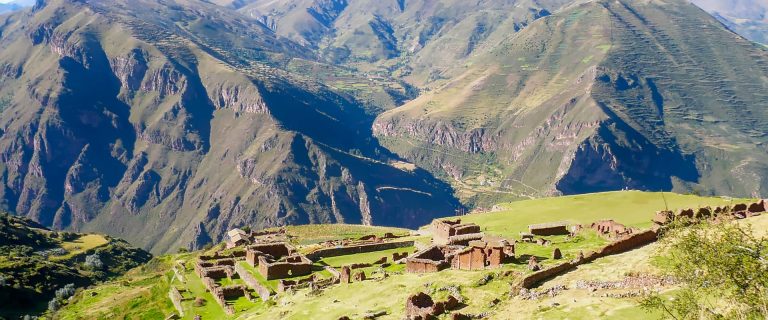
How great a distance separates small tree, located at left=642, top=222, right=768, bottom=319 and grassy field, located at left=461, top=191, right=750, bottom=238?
3581 cm

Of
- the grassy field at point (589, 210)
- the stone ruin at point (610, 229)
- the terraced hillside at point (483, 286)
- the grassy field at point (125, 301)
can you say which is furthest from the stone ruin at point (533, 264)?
the grassy field at point (125, 301)

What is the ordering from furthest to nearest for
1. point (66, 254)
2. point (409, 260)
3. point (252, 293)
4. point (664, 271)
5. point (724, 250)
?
point (66, 254) < point (252, 293) < point (409, 260) < point (664, 271) < point (724, 250)

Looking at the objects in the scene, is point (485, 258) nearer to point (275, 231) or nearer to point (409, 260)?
point (409, 260)

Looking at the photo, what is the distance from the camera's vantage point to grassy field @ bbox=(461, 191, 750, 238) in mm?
67750

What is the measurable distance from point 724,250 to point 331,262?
50843 millimetres

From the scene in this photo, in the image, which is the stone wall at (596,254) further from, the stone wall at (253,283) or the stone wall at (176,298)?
the stone wall at (176,298)

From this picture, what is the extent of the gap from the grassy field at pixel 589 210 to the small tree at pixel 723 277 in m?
35.8

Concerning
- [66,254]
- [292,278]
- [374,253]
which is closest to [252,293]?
[292,278]

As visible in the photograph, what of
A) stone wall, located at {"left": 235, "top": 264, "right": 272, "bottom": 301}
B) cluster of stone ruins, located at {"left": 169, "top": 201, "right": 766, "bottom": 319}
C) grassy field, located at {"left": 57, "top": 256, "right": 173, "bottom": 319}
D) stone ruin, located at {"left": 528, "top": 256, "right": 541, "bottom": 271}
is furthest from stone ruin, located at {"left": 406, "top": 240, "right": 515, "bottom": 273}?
grassy field, located at {"left": 57, "top": 256, "right": 173, "bottom": 319}

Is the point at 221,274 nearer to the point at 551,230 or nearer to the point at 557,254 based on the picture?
the point at 551,230

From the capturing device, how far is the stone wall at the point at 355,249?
73938mm

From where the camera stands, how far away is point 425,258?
176 ft

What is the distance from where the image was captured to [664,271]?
32188mm

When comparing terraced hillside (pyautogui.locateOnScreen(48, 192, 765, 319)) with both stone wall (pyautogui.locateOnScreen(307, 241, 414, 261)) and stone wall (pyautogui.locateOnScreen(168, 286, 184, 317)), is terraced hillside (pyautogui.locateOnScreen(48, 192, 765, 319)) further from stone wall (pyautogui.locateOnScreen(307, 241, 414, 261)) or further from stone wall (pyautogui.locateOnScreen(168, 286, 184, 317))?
stone wall (pyautogui.locateOnScreen(307, 241, 414, 261))
